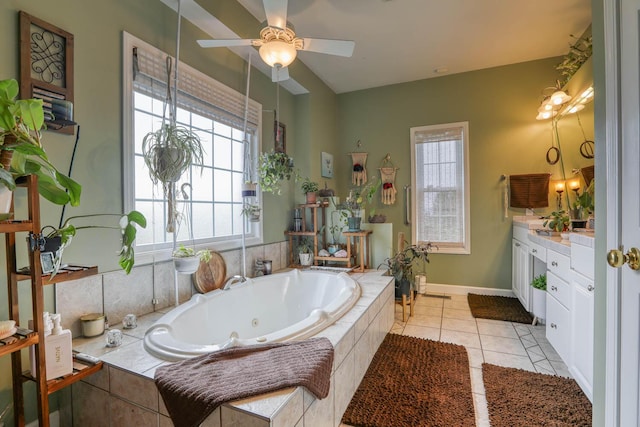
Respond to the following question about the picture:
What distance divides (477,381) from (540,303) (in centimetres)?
120

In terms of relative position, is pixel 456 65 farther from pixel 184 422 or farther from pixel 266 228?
pixel 184 422

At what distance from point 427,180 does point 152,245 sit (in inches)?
136

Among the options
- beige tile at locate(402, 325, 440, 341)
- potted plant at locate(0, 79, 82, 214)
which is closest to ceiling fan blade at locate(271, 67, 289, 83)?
potted plant at locate(0, 79, 82, 214)

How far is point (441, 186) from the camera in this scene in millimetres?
3984

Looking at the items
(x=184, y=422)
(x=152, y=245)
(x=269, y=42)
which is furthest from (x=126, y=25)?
(x=184, y=422)

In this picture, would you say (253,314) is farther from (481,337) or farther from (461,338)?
(481,337)

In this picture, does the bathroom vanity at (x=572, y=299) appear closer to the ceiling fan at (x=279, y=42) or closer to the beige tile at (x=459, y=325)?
the beige tile at (x=459, y=325)

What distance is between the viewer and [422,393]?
1793mm

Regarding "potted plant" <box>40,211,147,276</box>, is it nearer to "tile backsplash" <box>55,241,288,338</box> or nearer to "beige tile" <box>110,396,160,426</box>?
"tile backsplash" <box>55,241,288,338</box>

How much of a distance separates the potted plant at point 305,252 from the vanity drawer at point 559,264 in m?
2.18

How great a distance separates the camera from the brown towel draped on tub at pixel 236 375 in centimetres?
104

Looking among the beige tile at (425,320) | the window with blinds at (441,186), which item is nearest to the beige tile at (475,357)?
the beige tile at (425,320)

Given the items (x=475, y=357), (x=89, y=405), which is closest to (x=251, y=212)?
(x=89, y=405)

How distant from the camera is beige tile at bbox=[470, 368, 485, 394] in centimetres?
184
